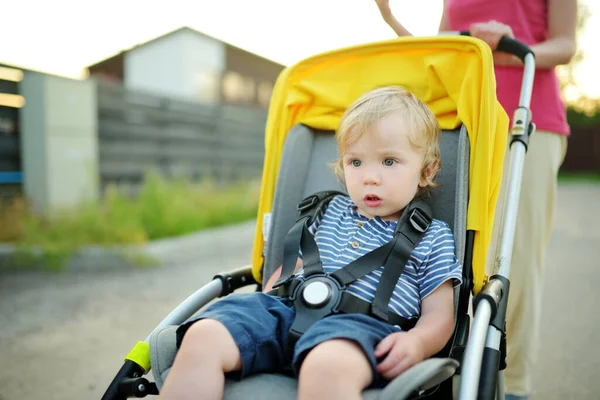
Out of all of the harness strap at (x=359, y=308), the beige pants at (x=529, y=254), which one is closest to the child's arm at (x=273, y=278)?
the harness strap at (x=359, y=308)

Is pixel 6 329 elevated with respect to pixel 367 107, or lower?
lower

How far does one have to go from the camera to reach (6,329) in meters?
3.46

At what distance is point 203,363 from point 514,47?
1569 mm

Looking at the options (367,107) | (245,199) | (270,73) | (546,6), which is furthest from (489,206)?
(270,73)

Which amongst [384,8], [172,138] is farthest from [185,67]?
[384,8]

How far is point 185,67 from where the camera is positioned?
45.2ft

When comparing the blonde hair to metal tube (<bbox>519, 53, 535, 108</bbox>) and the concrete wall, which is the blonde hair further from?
the concrete wall

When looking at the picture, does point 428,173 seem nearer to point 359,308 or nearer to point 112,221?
point 359,308

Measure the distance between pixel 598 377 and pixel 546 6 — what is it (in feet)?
6.17

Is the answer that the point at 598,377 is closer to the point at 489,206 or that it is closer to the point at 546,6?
the point at 489,206

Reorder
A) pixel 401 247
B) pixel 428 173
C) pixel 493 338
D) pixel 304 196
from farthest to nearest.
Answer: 1. pixel 304 196
2. pixel 428 173
3. pixel 401 247
4. pixel 493 338

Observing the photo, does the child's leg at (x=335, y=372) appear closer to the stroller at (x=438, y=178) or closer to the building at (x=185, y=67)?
the stroller at (x=438, y=178)

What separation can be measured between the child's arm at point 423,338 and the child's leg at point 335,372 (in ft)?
0.22

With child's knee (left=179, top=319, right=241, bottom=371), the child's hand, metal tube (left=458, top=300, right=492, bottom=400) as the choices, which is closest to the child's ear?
metal tube (left=458, top=300, right=492, bottom=400)
